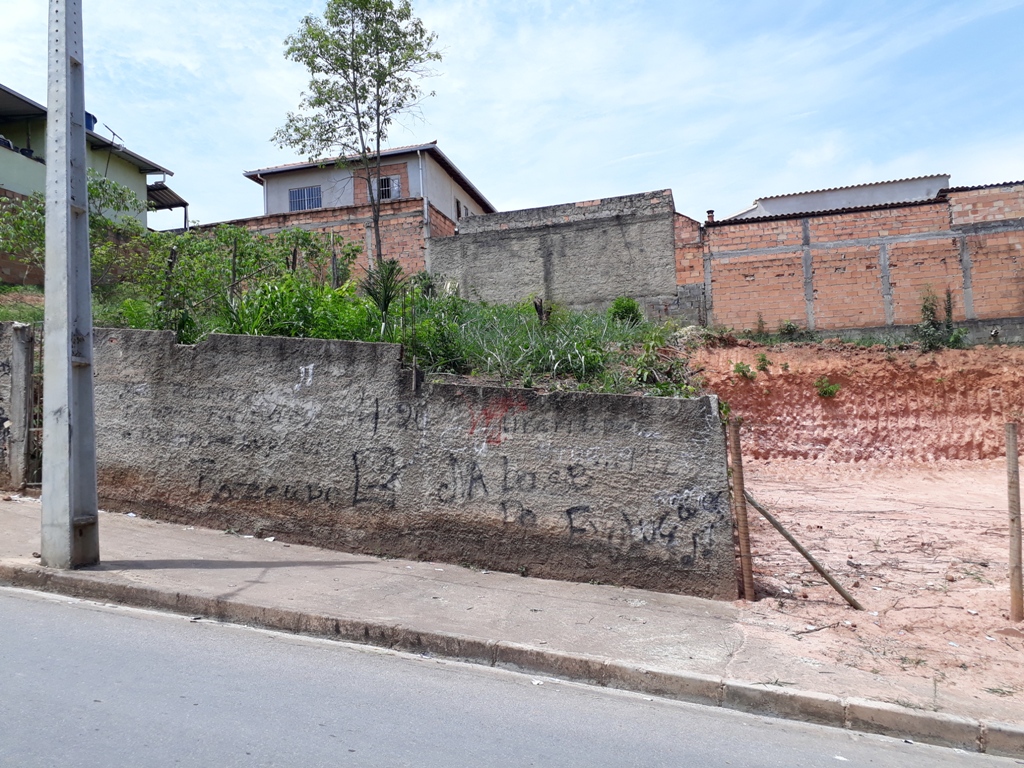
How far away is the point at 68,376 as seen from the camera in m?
6.16

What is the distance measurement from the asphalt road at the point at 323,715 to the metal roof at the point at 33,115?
23.1 meters

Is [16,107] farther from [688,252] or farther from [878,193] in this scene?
[878,193]

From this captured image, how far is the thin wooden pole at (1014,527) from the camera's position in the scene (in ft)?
18.0

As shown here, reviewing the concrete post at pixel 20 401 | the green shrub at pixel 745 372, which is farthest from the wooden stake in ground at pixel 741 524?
the green shrub at pixel 745 372

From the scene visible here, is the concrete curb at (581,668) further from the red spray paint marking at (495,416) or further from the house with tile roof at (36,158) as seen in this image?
the house with tile roof at (36,158)

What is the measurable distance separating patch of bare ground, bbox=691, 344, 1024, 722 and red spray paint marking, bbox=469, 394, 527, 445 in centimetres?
264

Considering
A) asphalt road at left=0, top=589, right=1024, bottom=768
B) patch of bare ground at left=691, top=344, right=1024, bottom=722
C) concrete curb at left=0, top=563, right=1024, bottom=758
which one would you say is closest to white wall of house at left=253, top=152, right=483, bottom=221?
patch of bare ground at left=691, top=344, right=1024, bottom=722

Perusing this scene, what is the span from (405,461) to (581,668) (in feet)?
9.69

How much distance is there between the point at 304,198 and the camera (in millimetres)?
28703

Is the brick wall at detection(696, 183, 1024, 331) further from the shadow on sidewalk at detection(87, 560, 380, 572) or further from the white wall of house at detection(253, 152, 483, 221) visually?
the shadow on sidewalk at detection(87, 560, 380, 572)

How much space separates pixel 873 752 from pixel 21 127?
95.2 ft

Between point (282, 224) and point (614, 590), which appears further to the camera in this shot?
point (282, 224)

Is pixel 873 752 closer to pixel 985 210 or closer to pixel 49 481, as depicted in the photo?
pixel 49 481

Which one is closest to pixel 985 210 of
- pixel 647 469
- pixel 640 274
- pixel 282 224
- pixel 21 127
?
pixel 640 274
